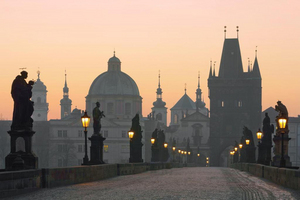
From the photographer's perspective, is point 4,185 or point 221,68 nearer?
point 4,185

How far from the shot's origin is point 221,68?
185m

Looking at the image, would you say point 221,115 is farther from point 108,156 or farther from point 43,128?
point 43,128

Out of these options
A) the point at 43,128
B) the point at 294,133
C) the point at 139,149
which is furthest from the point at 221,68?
the point at 139,149

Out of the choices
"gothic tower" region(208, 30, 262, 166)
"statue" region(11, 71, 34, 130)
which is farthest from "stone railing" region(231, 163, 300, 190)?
"gothic tower" region(208, 30, 262, 166)

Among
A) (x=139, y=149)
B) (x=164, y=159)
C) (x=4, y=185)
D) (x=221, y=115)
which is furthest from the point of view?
(x=221, y=115)

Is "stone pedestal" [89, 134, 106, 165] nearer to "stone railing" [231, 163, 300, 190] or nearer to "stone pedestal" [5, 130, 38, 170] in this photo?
"stone railing" [231, 163, 300, 190]

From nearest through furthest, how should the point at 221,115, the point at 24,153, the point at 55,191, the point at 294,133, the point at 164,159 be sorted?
the point at 55,191, the point at 24,153, the point at 164,159, the point at 221,115, the point at 294,133

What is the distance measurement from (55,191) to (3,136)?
140 meters

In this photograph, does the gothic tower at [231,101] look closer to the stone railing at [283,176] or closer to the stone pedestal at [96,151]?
the stone pedestal at [96,151]

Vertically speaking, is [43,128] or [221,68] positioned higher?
[221,68]

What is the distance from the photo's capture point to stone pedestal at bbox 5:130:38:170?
84.2 ft

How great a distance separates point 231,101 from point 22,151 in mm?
157005

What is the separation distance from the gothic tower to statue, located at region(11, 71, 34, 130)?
15299 centimetres

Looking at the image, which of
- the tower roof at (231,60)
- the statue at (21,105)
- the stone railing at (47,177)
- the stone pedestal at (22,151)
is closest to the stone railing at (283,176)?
the stone railing at (47,177)
